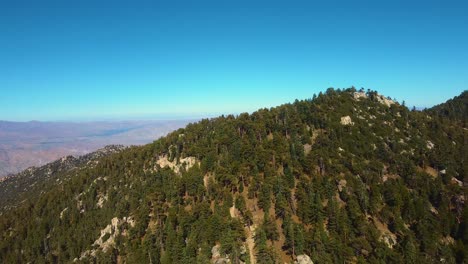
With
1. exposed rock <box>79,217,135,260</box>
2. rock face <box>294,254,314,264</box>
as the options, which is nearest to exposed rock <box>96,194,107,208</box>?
exposed rock <box>79,217,135,260</box>

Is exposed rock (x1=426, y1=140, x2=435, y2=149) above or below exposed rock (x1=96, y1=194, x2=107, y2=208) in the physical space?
above

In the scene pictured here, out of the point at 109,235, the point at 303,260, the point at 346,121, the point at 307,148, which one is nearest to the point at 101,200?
the point at 109,235

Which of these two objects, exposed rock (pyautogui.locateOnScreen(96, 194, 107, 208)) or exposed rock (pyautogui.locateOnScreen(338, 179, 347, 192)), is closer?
exposed rock (pyautogui.locateOnScreen(338, 179, 347, 192))

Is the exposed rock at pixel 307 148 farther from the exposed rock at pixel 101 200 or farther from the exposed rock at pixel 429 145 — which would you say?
the exposed rock at pixel 101 200

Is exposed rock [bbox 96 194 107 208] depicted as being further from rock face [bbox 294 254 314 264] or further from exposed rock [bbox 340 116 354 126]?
exposed rock [bbox 340 116 354 126]

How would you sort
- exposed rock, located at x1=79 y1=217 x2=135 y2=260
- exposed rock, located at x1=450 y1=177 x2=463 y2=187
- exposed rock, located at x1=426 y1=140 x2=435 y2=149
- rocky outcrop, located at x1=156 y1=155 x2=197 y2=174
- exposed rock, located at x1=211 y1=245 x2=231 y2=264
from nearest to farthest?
1. exposed rock, located at x1=211 y1=245 x2=231 y2=264
2. exposed rock, located at x1=79 y1=217 x2=135 y2=260
3. exposed rock, located at x1=450 y1=177 x2=463 y2=187
4. rocky outcrop, located at x1=156 y1=155 x2=197 y2=174
5. exposed rock, located at x1=426 y1=140 x2=435 y2=149

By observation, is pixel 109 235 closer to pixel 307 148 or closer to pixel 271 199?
pixel 271 199

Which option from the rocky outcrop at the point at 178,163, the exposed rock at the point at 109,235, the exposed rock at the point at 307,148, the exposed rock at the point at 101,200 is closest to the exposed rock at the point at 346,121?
the exposed rock at the point at 307,148

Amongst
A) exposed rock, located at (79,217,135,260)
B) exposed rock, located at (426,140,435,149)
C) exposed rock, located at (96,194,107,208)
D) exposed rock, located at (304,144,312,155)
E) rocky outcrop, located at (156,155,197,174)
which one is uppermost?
exposed rock, located at (304,144,312,155)
